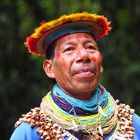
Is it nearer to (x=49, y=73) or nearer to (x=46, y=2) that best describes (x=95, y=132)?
(x=49, y=73)

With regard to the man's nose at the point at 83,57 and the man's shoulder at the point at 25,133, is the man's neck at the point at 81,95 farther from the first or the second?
the man's shoulder at the point at 25,133

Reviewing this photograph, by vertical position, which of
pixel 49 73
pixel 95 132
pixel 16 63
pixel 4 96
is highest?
pixel 16 63

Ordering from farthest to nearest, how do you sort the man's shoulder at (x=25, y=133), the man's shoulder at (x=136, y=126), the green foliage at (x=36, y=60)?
the green foliage at (x=36, y=60)
the man's shoulder at (x=136, y=126)
the man's shoulder at (x=25, y=133)

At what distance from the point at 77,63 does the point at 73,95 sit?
0.77ft

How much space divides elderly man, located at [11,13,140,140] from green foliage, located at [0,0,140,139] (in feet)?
19.9

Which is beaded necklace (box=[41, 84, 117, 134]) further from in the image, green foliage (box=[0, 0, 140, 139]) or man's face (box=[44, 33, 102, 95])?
green foliage (box=[0, 0, 140, 139])

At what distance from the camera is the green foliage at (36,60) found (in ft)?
37.7

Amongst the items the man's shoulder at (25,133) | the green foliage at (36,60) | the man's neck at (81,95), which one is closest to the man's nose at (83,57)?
the man's neck at (81,95)

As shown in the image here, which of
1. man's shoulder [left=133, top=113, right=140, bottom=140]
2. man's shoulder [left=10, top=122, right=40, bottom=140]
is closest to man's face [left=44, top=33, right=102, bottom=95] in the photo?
man's shoulder [left=10, top=122, right=40, bottom=140]

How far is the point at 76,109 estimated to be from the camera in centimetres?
493

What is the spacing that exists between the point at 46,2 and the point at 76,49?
6.25 metres

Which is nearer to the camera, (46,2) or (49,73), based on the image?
(49,73)

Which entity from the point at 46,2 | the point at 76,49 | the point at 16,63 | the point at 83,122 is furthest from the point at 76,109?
the point at 16,63

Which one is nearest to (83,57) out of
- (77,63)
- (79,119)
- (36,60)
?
(77,63)
